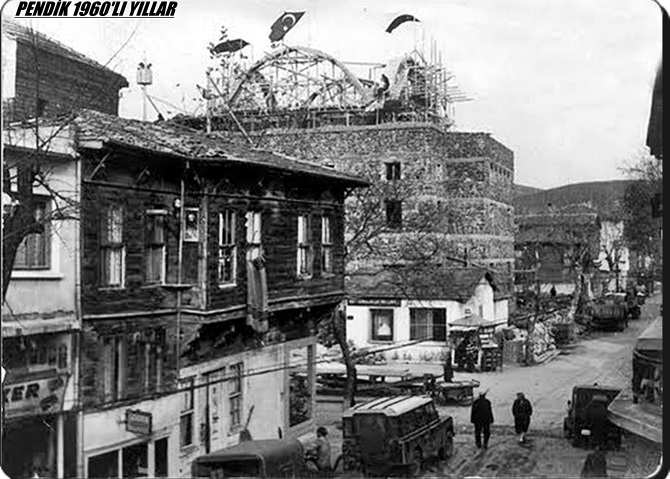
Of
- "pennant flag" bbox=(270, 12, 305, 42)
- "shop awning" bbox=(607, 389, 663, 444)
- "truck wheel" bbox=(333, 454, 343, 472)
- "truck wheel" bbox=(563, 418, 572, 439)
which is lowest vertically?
"truck wheel" bbox=(333, 454, 343, 472)

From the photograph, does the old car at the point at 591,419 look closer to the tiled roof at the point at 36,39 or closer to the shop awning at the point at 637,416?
the shop awning at the point at 637,416

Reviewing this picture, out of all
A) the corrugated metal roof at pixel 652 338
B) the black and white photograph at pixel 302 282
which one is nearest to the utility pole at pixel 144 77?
the black and white photograph at pixel 302 282

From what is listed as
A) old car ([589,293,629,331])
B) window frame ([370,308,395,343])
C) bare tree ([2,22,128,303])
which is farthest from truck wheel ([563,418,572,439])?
bare tree ([2,22,128,303])

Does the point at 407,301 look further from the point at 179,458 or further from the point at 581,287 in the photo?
the point at 179,458

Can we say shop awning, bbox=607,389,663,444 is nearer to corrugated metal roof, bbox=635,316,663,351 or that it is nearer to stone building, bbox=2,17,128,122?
corrugated metal roof, bbox=635,316,663,351

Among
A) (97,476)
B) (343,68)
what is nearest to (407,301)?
(343,68)
